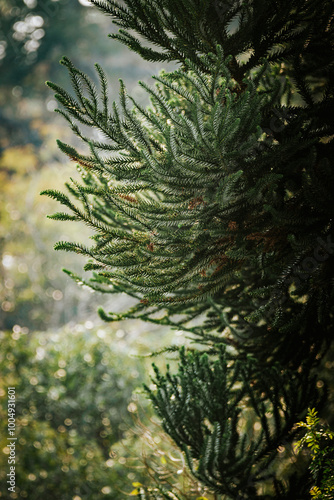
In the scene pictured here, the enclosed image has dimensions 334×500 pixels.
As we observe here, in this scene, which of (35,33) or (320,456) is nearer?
(320,456)

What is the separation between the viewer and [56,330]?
38.2ft

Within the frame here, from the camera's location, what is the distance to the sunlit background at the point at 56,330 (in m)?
5.37

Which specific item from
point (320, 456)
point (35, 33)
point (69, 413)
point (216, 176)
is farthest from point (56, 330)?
point (35, 33)

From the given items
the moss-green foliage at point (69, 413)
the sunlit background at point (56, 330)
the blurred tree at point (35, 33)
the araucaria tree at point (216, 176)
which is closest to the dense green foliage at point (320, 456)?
the araucaria tree at point (216, 176)

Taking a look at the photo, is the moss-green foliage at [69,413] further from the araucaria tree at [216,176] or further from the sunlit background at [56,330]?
the araucaria tree at [216,176]

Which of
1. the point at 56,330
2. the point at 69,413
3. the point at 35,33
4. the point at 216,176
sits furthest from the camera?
the point at 35,33

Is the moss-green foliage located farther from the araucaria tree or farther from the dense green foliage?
the araucaria tree

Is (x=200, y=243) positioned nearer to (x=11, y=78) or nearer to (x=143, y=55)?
(x=143, y=55)

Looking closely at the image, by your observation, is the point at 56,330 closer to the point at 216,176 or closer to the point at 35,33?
the point at 216,176

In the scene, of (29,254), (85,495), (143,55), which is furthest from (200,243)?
(29,254)

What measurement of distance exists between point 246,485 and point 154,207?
77.4 inches

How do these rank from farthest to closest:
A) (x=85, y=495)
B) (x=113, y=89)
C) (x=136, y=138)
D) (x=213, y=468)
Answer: (x=113, y=89) < (x=85, y=495) < (x=213, y=468) < (x=136, y=138)

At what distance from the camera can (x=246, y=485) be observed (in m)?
2.28

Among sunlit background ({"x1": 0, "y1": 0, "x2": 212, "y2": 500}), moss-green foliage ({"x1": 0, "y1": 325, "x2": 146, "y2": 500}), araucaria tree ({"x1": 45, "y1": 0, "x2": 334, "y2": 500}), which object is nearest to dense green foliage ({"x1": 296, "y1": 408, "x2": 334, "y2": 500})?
araucaria tree ({"x1": 45, "y1": 0, "x2": 334, "y2": 500})
